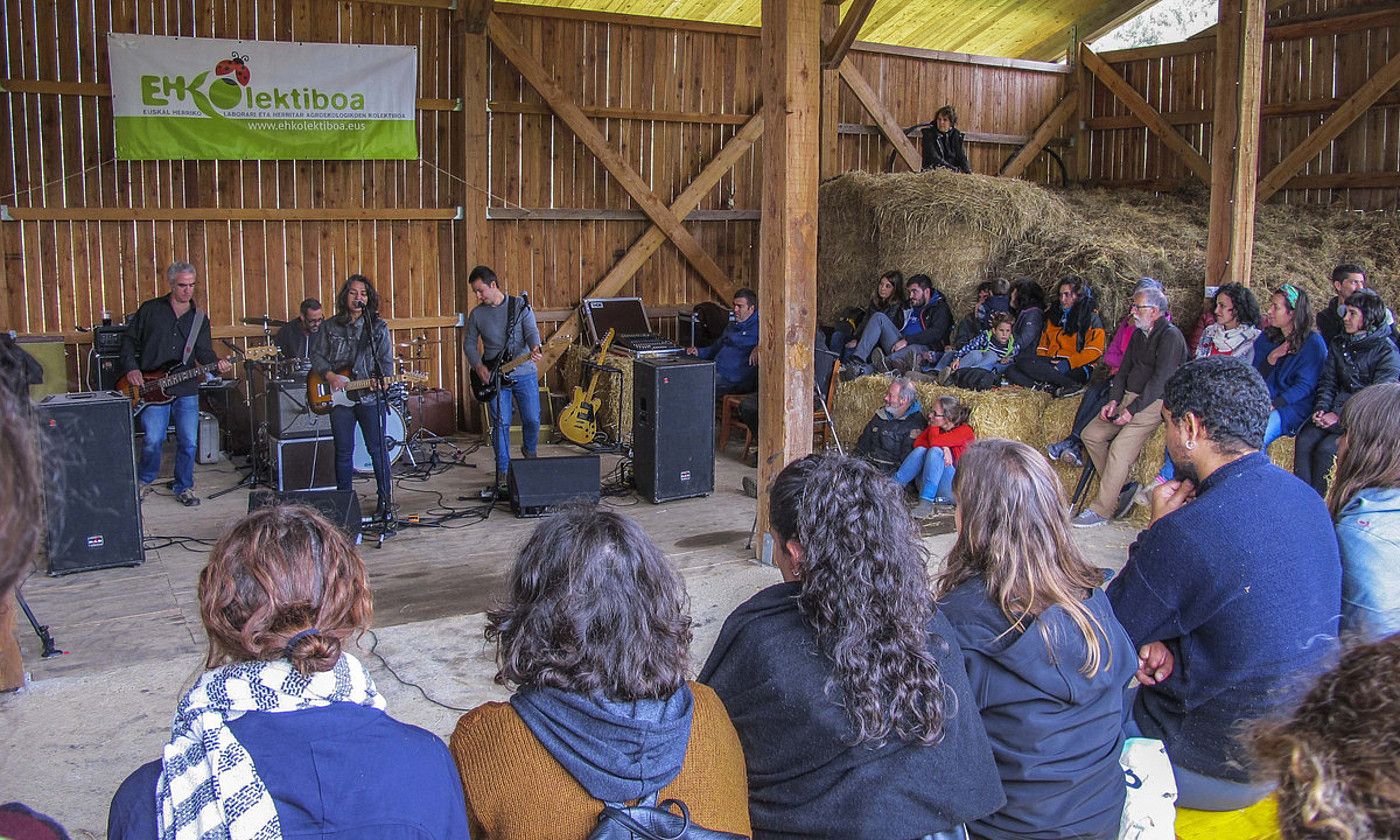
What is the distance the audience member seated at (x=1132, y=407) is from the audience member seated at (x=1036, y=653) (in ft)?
15.1

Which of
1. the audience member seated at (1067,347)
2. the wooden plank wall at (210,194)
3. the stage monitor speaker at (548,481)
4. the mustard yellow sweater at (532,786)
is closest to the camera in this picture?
the mustard yellow sweater at (532,786)

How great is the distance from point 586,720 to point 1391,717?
3.63 ft

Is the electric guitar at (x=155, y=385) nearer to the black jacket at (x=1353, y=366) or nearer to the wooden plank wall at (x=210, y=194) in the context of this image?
the wooden plank wall at (x=210, y=194)

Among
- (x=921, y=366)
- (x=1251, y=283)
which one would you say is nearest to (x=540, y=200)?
(x=921, y=366)

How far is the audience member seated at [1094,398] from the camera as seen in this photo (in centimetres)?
698


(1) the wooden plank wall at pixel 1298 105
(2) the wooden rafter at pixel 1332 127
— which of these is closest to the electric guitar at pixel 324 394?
(2) the wooden rafter at pixel 1332 127

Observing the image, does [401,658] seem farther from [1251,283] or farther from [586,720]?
[1251,283]

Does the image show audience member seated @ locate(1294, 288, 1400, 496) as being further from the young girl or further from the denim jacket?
the denim jacket

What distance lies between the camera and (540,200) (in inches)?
392

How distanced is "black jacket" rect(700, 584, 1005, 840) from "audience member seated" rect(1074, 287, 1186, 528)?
4937 mm

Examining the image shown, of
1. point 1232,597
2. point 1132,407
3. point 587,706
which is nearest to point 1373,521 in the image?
point 1232,597

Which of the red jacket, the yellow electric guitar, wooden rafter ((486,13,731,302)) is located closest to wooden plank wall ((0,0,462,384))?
wooden rafter ((486,13,731,302))

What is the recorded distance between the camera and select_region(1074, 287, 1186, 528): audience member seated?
647 centimetres

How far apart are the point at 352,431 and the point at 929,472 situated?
337 centimetres
